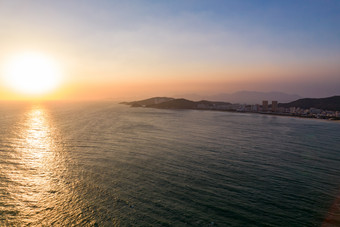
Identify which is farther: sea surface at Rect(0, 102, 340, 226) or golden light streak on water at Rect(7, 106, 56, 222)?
golden light streak on water at Rect(7, 106, 56, 222)

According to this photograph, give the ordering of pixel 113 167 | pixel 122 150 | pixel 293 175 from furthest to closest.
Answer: pixel 122 150 < pixel 113 167 < pixel 293 175

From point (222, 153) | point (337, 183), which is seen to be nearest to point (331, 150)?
point (337, 183)

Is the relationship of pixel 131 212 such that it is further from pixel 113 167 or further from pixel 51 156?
pixel 51 156

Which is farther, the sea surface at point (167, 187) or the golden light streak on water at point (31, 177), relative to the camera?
the golden light streak on water at point (31, 177)

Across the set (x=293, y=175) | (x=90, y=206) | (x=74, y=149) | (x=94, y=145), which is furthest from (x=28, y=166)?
(x=293, y=175)

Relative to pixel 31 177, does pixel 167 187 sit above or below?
above

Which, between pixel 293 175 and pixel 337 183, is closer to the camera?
pixel 337 183

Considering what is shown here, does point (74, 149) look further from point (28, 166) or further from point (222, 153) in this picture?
point (222, 153)

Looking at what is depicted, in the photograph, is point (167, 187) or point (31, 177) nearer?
point (167, 187)

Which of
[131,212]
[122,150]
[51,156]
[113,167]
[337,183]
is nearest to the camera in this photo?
[131,212]
